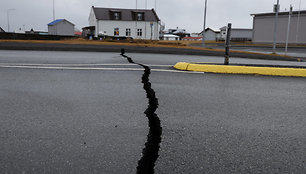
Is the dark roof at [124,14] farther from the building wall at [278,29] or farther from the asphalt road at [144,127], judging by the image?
the asphalt road at [144,127]

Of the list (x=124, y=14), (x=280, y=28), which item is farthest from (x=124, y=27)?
(x=280, y=28)

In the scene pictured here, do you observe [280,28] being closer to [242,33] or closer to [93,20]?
[242,33]

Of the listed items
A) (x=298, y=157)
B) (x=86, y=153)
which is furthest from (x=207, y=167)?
(x=86, y=153)

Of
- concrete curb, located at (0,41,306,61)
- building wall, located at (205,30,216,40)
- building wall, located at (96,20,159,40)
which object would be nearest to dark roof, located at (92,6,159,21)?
building wall, located at (96,20,159,40)

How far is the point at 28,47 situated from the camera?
1184 centimetres

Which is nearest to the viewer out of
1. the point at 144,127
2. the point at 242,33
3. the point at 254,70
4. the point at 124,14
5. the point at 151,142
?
the point at 151,142

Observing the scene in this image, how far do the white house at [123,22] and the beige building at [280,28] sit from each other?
55.8 ft

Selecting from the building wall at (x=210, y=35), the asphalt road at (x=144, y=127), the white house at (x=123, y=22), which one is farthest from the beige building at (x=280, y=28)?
the asphalt road at (x=144, y=127)

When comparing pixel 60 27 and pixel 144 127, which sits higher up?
pixel 60 27

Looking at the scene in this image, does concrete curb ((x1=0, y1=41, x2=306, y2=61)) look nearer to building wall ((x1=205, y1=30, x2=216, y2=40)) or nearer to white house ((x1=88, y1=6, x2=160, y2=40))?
white house ((x1=88, y1=6, x2=160, y2=40))

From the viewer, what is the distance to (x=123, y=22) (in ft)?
158

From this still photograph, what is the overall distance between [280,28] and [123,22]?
25.7m

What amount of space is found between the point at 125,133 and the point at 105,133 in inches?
6.8

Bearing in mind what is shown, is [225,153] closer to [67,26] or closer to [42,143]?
[42,143]
